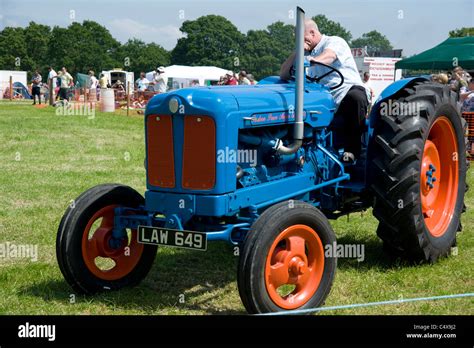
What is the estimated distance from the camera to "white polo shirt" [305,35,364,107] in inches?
211

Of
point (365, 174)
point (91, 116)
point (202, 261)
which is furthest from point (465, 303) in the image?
point (91, 116)

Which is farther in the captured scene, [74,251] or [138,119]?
[138,119]

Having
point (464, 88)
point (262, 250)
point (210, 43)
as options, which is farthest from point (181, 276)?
point (210, 43)

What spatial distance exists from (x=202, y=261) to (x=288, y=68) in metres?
1.94

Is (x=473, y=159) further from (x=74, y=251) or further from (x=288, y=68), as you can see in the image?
(x=74, y=251)

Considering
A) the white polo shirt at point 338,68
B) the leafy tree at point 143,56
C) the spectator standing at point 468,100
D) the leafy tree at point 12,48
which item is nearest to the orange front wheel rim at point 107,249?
the white polo shirt at point 338,68

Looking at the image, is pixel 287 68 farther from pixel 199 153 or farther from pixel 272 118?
pixel 199 153

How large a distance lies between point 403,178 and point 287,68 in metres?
1.41

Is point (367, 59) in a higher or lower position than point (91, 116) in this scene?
higher

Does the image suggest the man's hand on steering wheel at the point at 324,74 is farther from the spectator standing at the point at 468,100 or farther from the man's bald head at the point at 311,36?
the spectator standing at the point at 468,100

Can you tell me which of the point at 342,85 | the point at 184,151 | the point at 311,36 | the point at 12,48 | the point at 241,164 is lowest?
the point at 241,164

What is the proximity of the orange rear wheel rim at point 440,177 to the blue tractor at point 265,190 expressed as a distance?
7 cm

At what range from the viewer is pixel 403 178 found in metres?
4.92

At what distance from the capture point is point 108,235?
471cm
